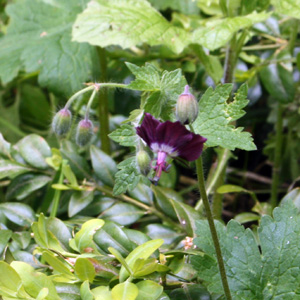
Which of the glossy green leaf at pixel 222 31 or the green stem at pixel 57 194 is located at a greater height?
the glossy green leaf at pixel 222 31

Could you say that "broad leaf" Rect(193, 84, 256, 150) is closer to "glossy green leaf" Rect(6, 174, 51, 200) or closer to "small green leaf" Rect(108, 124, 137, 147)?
"small green leaf" Rect(108, 124, 137, 147)

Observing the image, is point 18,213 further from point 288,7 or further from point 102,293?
point 288,7

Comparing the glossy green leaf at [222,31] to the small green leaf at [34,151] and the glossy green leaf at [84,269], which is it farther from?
the glossy green leaf at [84,269]

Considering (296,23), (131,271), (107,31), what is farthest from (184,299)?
(296,23)

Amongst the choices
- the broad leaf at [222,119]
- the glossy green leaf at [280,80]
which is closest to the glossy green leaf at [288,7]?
the glossy green leaf at [280,80]

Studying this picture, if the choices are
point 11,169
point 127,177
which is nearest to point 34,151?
point 11,169
